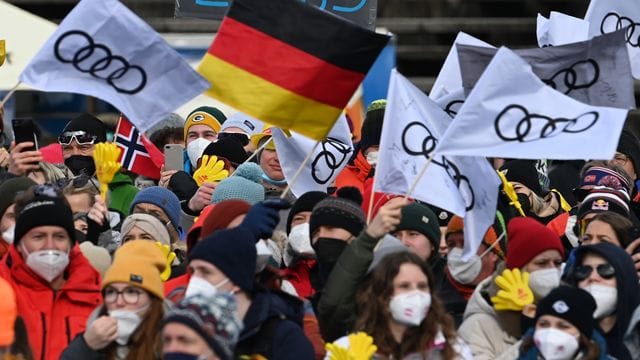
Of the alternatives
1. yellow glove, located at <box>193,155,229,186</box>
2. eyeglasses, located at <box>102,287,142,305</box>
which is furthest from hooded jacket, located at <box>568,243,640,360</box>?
yellow glove, located at <box>193,155,229,186</box>

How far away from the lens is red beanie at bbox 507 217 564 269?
1034cm

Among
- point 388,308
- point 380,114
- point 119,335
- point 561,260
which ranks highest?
point 380,114

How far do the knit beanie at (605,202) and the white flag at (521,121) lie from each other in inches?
51.4

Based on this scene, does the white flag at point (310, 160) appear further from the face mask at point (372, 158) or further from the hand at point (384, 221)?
the hand at point (384, 221)

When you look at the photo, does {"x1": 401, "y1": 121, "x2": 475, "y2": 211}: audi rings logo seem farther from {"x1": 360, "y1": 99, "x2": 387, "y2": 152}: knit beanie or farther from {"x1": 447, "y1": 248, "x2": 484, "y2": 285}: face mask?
{"x1": 360, "y1": 99, "x2": 387, "y2": 152}: knit beanie

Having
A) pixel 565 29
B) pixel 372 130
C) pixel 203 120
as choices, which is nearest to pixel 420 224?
pixel 372 130

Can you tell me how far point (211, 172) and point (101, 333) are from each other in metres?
3.44

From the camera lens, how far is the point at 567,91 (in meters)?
10.9

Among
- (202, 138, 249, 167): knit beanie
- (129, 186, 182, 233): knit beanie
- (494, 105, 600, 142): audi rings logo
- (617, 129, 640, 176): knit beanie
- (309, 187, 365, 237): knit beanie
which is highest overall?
(617, 129, 640, 176): knit beanie

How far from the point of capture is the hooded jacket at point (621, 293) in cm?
1002

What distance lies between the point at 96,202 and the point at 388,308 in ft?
7.80

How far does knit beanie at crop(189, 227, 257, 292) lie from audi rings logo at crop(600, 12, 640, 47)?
4.44 meters

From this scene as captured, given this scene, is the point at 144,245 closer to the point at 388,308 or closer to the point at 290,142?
the point at 388,308

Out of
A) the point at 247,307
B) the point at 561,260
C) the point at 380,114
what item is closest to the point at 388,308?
the point at 247,307
